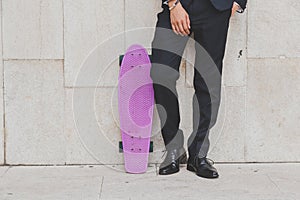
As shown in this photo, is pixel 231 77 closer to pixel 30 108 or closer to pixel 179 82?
pixel 179 82

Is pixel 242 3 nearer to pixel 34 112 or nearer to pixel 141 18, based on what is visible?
pixel 141 18

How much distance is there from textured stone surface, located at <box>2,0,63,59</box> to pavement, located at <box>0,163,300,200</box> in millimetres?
871

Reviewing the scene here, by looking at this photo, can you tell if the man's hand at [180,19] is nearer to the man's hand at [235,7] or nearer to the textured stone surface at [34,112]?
the man's hand at [235,7]

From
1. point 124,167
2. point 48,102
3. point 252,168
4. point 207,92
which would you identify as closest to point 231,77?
point 207,92

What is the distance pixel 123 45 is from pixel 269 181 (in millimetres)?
1460

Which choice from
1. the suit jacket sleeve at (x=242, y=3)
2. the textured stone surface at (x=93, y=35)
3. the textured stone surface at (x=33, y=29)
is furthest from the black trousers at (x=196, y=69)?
the textured stone surface at (x=33, y=29)

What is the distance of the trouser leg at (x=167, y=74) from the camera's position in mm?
4395

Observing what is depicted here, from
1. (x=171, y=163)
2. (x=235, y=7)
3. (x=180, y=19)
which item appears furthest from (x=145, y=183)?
(x=235, y=7)

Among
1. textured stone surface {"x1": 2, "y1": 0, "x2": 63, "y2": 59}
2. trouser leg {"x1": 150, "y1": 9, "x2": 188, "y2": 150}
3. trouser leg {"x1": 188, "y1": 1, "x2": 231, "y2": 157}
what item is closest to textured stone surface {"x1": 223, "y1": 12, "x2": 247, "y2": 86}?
trouser leg {"x1": 188, "y1": 1, "x2": 231, "y2": 157}

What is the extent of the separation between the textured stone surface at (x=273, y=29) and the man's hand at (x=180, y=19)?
64 cm

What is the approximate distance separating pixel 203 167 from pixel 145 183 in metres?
0.45

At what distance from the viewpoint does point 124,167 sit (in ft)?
15.5

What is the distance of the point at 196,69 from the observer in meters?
4.59

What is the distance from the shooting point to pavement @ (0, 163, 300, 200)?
407 centimetres
